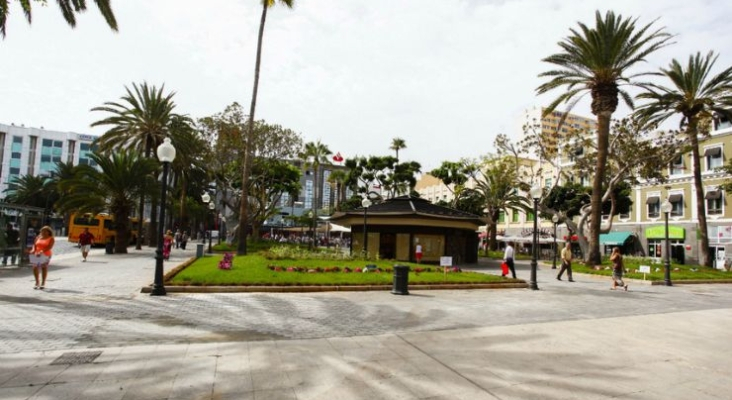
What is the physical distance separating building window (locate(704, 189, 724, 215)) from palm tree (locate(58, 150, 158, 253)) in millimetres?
43035

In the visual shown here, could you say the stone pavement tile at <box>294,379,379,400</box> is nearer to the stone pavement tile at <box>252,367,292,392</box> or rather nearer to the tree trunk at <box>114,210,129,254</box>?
the stone pavement tile at <box>252,367,292,392</box>

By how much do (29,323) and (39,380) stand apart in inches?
140

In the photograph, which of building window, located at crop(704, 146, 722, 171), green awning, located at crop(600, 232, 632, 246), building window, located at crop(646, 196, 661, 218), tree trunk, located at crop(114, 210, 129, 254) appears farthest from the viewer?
green awning, located at crop(600, 232, 632, 246)

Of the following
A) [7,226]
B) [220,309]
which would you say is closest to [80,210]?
[7,226]

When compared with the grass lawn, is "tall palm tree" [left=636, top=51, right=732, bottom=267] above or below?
above

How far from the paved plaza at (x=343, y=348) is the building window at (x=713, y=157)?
105ft

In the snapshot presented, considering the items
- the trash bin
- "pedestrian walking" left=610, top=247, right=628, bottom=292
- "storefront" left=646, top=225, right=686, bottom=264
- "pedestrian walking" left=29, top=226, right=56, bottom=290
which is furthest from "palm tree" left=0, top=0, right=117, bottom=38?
"storefront" left=646, top=225, right=686, bottom=264

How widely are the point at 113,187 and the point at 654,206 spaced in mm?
44663

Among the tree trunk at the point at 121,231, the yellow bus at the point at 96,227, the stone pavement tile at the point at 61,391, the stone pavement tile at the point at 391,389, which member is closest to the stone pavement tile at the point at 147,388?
the stone pavement tile at the point at 61,391

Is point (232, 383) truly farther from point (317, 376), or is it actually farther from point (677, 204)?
point (677, 204)

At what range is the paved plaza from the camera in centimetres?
503

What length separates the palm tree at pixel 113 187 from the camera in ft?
92.9

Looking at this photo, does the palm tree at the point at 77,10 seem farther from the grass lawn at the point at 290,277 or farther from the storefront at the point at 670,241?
the storefront at the point at 670,241

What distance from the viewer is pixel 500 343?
288 inches
